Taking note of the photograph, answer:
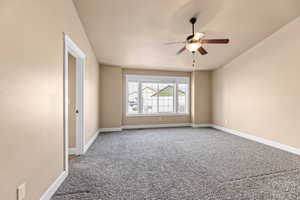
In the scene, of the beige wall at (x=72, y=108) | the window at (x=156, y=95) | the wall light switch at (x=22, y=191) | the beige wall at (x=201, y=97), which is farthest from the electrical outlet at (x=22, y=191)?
the beige wall at (x=201, y=97)

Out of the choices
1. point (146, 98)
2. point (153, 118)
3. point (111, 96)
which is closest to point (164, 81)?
point (146, 98)

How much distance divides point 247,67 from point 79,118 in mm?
4719

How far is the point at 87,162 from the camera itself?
2674mm

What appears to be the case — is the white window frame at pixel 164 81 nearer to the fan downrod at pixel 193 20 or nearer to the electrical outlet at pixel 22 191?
the fan downrod at pixel 193 20

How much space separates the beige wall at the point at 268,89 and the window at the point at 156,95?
1669mm

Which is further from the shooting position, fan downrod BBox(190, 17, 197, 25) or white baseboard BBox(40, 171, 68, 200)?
fan downrod BBox(190, 17, 197, 25)

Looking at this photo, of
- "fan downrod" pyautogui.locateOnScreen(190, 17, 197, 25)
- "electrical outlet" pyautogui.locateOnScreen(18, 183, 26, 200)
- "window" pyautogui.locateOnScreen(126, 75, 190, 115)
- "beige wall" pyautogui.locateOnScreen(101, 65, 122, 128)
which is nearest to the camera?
"electrical outlet" pyautogui.locateOnScreen(18, 183, 26, 200)

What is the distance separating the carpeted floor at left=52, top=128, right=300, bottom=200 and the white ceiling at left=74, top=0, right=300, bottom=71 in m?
2.58

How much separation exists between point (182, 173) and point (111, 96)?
12.0 ft

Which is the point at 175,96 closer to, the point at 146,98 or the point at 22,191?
the point at 146,98

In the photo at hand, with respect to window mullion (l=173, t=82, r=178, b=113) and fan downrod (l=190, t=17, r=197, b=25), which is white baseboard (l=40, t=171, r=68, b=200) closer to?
fan downrod (l=190, t=17, r=197, b=25)

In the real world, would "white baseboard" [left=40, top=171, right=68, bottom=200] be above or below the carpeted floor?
above

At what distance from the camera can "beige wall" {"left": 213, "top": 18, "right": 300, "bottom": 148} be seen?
3.23 meters

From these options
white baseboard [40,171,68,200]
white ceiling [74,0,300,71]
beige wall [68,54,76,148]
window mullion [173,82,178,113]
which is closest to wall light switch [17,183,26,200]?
white baseboard [40,171,68,200]
